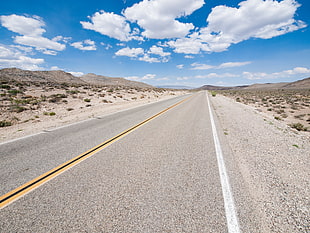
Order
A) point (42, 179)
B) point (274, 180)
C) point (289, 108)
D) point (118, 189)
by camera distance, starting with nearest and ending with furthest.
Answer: point (118, 189) < point (42, 179) < point (274, 180) < point (289, 108)

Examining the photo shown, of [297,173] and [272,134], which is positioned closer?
[297,173]

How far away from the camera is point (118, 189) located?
2.93 m

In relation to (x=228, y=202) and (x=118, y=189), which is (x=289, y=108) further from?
(x=118, y=189)

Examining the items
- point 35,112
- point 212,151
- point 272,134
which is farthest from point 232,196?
Result: point 35,112

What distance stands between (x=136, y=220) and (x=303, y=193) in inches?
125

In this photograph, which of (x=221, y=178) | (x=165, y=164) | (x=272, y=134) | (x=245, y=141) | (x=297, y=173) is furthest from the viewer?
A: (x=272, y=134)

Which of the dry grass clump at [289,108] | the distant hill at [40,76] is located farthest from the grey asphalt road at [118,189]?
the distant hill at [40,76]

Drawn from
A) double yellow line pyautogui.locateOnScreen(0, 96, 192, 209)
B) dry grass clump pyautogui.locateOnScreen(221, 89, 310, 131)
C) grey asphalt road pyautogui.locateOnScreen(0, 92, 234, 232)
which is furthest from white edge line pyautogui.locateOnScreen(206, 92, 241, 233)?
dry grass clump pyautogui.locateOnScreen(221, 89, 310, 131)

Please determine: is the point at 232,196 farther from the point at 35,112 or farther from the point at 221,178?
the point at 35,112

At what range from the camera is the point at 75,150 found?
4.65 meters

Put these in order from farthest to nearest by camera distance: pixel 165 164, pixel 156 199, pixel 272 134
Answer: pixel 272 134
pixel 165 164
pixel 156 199

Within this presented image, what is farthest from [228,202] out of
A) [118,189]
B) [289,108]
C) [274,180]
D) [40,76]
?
[40,76]

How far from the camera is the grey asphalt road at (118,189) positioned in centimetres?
220

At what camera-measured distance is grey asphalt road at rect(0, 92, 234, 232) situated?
2201mm
